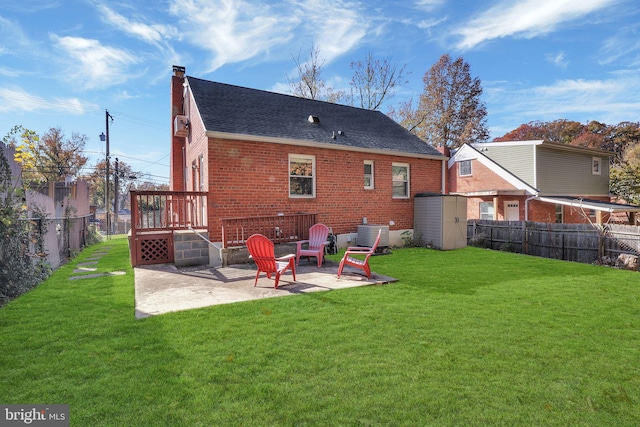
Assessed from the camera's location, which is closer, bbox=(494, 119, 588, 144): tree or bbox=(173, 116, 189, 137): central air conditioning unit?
bbox=(173, 116, 189, 137): central air conditioning unit

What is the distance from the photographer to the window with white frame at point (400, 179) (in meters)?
12.6

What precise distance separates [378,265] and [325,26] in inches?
396

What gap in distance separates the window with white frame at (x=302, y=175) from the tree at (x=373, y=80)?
635 inches

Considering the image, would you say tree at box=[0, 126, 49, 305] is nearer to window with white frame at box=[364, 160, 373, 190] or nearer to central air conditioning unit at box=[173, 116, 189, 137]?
central air conditioning unit at box=[173, 116, 189, 137]

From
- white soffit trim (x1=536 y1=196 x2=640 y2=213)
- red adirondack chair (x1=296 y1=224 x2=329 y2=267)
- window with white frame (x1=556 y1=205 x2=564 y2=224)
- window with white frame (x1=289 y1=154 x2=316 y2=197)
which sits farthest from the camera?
window with white frame (x1=556 y1=205 x2=564 y2=224)

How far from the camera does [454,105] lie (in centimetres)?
3412

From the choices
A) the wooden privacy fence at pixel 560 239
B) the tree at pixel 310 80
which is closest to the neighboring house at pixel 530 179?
the wooden privacy fence at pixel 560 239

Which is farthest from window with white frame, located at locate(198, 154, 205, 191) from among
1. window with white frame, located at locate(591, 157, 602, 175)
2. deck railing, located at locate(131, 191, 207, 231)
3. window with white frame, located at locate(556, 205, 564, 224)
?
window with white frame, located at locate(591, 157, 602, 175)

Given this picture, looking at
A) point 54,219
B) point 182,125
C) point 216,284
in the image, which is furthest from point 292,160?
point 54,219

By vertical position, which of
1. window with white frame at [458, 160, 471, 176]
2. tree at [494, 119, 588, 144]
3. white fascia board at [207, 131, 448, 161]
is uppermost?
tree at [494, 119, 588, 144]

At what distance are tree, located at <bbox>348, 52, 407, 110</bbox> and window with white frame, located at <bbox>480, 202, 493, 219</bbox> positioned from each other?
447 inches

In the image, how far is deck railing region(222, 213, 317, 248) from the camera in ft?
28.9

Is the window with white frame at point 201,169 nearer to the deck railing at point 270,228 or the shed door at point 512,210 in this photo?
the deck railing at point 270,228

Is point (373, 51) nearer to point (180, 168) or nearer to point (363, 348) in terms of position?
point (180, 168)
